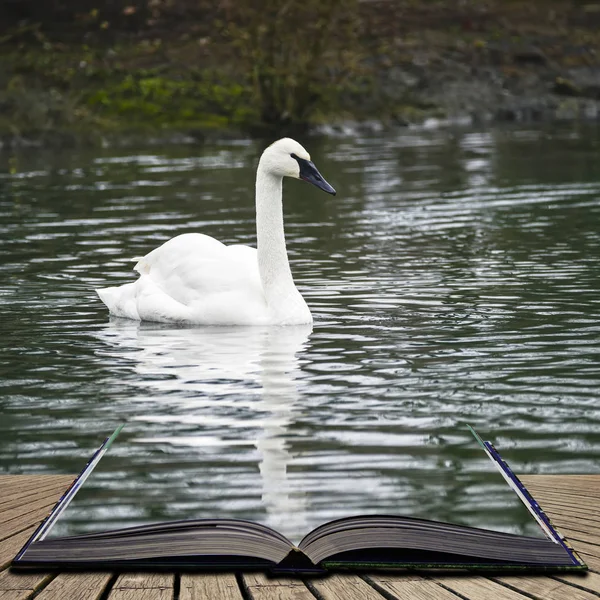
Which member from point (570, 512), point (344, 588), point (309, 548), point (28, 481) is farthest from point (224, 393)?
point (344, 588)

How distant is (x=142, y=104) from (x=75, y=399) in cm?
2940

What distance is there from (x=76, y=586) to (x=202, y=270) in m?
5.46

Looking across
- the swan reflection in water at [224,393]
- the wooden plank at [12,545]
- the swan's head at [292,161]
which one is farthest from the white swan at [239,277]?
the wooden plank at [12,545]

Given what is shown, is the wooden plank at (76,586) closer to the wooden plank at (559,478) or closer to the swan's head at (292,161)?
the wooden plank at (559,478)

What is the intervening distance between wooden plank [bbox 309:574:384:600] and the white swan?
5.10 meters

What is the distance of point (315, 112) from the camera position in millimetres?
36094

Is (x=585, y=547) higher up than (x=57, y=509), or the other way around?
(x=57, y=509)

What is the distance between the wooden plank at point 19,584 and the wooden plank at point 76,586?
31 millimetres

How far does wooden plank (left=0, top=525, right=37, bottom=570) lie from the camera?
12.8 feet

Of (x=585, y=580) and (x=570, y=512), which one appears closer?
(x=585, y=580)

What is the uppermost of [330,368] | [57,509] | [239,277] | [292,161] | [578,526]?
[292,161]

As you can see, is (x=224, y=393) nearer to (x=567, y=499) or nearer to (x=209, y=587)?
(x=567, y=499)

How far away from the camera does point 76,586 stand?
369 cm

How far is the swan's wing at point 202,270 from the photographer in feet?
29.5
